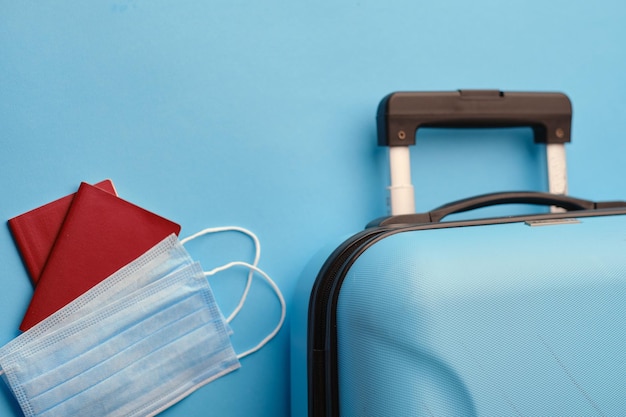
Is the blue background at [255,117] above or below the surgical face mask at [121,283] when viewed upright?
above

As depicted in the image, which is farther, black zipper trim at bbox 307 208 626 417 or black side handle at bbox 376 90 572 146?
black side handle at bbox 376 90 572 146

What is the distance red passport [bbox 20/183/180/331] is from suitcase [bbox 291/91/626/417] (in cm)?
15

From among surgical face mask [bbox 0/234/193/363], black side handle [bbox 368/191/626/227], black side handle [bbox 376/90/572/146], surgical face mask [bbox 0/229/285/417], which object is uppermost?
black side handle [bbox 376/90/572/146]

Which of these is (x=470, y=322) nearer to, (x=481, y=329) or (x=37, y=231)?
(x=481, y=329)

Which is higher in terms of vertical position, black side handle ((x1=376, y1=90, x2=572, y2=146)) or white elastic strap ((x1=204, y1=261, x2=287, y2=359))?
black side handle ((x1=376, y1=90, x2=572, y2=146))

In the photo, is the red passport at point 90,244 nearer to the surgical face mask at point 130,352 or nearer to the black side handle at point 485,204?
the surgical face mask at point 130,352

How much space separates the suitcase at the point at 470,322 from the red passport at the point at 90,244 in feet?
→ 0.51

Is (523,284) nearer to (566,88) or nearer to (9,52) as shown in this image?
(566,88)

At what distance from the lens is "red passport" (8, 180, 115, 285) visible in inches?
19.4

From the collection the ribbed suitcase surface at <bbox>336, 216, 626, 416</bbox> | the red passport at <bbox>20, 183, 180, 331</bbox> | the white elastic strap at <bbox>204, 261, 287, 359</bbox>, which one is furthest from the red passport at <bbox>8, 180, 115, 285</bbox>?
the ribbed suitcase surface at <bbox>336, 216, 626, 416</bbox>

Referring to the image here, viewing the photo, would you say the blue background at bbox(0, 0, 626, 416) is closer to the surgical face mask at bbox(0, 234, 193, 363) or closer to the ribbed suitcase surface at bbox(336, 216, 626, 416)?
the surgical face mask at bbox(0, 234, 193, 363)

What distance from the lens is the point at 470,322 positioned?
415 mm

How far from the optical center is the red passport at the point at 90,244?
489 mm

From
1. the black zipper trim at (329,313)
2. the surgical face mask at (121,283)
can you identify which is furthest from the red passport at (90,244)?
the black zipper trim at (329,313)
